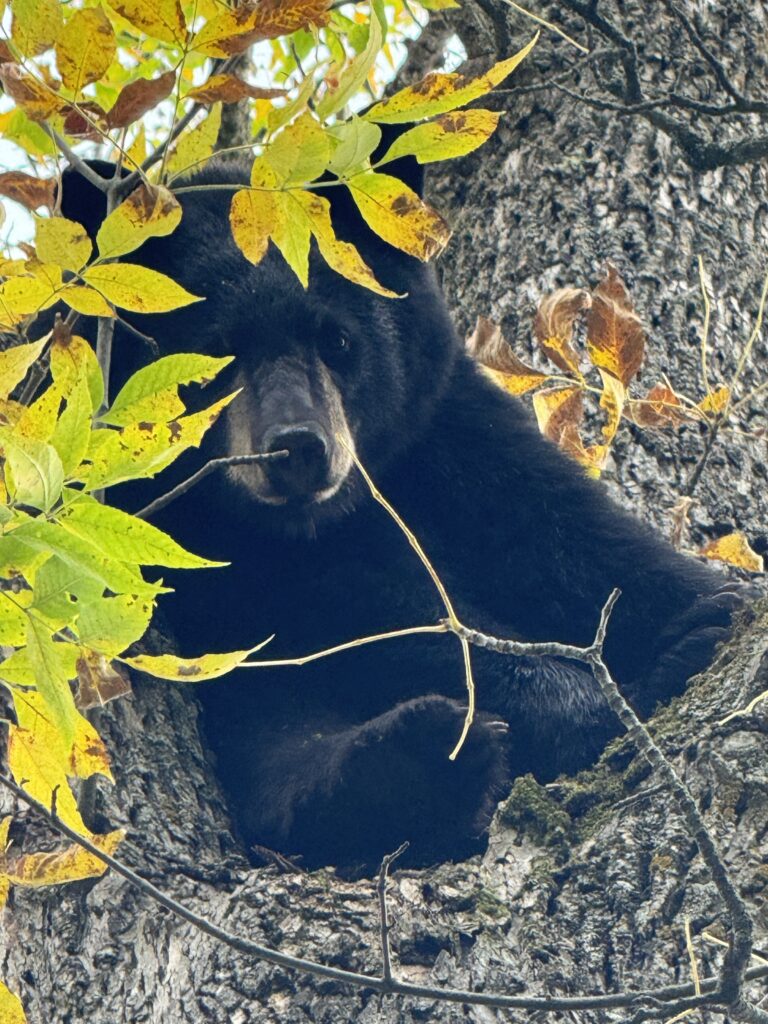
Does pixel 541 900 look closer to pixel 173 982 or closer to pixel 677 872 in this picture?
pixel 677 872

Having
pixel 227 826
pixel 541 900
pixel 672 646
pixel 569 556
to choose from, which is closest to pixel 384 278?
pixel 569 556

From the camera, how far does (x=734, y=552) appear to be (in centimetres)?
296

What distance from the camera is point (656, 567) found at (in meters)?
3.64

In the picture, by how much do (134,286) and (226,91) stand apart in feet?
1.03

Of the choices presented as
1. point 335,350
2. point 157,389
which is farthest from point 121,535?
point 335,350

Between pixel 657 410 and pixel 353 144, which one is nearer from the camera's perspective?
pixel 353 144

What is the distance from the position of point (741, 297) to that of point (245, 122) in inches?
55.4

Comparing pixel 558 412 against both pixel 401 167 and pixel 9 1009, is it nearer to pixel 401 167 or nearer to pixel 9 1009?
pixel 401 167

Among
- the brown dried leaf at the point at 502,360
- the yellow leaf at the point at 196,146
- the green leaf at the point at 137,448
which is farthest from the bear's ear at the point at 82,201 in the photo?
the green leaf at the point at 137,448

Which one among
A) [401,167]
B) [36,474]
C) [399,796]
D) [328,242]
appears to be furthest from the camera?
[401,167]

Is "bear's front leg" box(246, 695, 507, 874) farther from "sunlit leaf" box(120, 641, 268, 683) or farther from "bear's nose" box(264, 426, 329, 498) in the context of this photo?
"sunlit leaf" box(120, 641, 268, 683)

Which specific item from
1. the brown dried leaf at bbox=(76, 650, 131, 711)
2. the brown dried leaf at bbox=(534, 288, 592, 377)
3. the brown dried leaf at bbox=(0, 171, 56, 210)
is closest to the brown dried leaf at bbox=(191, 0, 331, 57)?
the brown dried leaf at bbox=(0, 171, 56, 210)

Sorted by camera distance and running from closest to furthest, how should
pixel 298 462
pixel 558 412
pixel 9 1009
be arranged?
pixel 9 1009
pixel 558 412
pixel 298 462

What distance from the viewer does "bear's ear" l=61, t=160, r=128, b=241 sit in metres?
3.31
